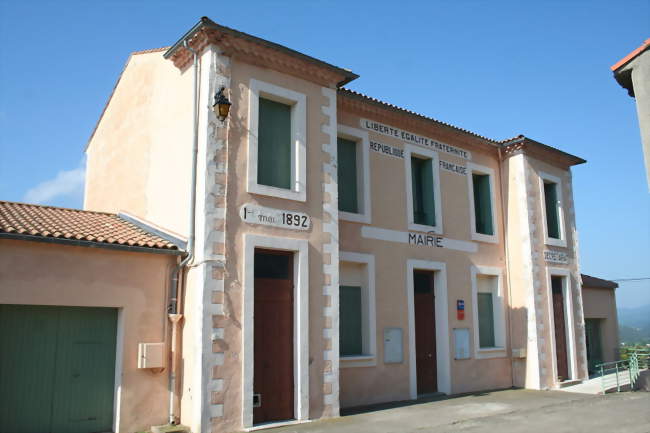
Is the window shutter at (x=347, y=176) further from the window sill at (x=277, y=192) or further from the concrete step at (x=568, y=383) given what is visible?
the concrete step at (x=568, y=383)

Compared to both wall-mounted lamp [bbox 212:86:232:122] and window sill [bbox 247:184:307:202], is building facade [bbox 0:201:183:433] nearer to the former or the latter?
window sill [bbox 247:184:307:202]

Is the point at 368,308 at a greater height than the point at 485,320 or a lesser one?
greater

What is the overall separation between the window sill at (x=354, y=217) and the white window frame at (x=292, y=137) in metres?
1.73

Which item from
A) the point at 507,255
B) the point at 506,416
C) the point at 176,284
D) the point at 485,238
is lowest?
the point at 506,416

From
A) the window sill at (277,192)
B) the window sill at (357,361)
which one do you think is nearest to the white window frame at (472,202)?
the window sill at (357,361)

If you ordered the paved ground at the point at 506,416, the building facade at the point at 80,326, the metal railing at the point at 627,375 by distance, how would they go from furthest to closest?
→ the metal railing at the point at 627,375
the paved ground at the point at 506,416
the building facade at the point at 80,326

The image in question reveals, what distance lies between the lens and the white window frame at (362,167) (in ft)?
40.4

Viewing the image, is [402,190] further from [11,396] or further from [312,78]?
[11,396]

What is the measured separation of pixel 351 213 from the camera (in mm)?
12094

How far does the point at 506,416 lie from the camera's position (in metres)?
10.8

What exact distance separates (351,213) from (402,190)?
1730 millimetres

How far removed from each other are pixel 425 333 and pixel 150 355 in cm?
655

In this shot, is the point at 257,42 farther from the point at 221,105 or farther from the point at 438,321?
the point at 438,321

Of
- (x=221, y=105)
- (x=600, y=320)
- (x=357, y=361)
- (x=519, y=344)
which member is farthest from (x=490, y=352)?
(x=221, y=105)
